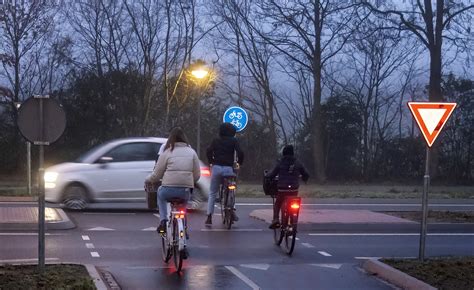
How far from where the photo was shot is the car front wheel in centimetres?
1552

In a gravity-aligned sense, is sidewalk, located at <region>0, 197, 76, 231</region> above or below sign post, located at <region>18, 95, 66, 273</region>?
below

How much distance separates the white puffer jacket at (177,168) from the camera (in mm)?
9117

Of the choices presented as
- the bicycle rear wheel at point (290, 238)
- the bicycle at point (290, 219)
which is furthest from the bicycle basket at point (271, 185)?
the bicycle rear wheel at point (290, 238)

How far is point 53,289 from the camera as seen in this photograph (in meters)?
7.30

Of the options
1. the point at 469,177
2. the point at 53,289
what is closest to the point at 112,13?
the point at 469,177

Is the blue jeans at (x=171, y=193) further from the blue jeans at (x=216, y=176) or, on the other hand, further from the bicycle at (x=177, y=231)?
the blue jeans at (x=216, y=176)

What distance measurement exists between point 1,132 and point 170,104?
8.21 metres

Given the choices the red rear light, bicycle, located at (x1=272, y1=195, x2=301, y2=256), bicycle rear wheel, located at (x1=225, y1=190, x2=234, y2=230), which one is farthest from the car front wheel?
bicycle, located at (x1=272, y1=195, x2=301, y2=256)

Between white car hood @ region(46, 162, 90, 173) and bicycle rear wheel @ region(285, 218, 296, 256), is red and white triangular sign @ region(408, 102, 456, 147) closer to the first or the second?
bicycle rear wheel @ region(285, 218, 296, 256)

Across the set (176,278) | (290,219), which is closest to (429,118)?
(290,219)

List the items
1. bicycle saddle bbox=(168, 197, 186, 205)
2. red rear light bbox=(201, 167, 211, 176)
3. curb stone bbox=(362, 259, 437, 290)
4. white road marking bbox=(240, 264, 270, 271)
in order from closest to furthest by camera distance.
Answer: curb stone bbox=(362, 259, 437, 290), bicycle saddle bbox=(168, 197, 186, 205), white road marking bbox=(240, 264, 270, 271), red rear light bbox=(201, 167, 211, 176)

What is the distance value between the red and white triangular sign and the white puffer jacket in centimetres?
311

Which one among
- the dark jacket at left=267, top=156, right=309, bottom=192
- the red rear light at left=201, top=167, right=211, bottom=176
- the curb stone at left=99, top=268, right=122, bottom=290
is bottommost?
the curb stone at left=99, top=268, right=122, bottom=290

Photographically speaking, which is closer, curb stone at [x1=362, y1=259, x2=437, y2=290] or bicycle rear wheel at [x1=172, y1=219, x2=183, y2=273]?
curb stone at [x1=362, y1=259, x2=437, y2=290]
